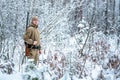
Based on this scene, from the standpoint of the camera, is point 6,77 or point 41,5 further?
point 41,5

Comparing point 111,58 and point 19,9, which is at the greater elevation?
point 19,9

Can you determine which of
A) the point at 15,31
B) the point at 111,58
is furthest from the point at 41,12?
the point at 111,58

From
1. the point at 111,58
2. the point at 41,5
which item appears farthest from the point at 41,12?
the point at 111,58

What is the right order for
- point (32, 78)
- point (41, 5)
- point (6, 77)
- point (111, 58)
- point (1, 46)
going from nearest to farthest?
point (6, 77) < point (32, 78) < point (111, 58) < point (1, 46) < point (41, 5)

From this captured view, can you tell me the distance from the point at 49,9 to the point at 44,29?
1331 mm

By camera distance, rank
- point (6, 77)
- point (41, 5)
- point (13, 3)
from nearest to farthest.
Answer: point (6, 77) < point (13, 3) < point (41, 5)

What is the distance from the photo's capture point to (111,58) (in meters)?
9.05

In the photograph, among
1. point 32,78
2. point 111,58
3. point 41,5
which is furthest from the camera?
point 41,5

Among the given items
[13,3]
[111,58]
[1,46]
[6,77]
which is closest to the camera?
[6,77]

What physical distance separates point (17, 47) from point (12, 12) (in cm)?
123

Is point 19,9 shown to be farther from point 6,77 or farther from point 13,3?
point 6,77

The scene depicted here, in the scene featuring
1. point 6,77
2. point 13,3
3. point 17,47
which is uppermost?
point 13,3

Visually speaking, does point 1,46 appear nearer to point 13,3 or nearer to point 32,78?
point 13,3

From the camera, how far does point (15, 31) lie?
488 inches
